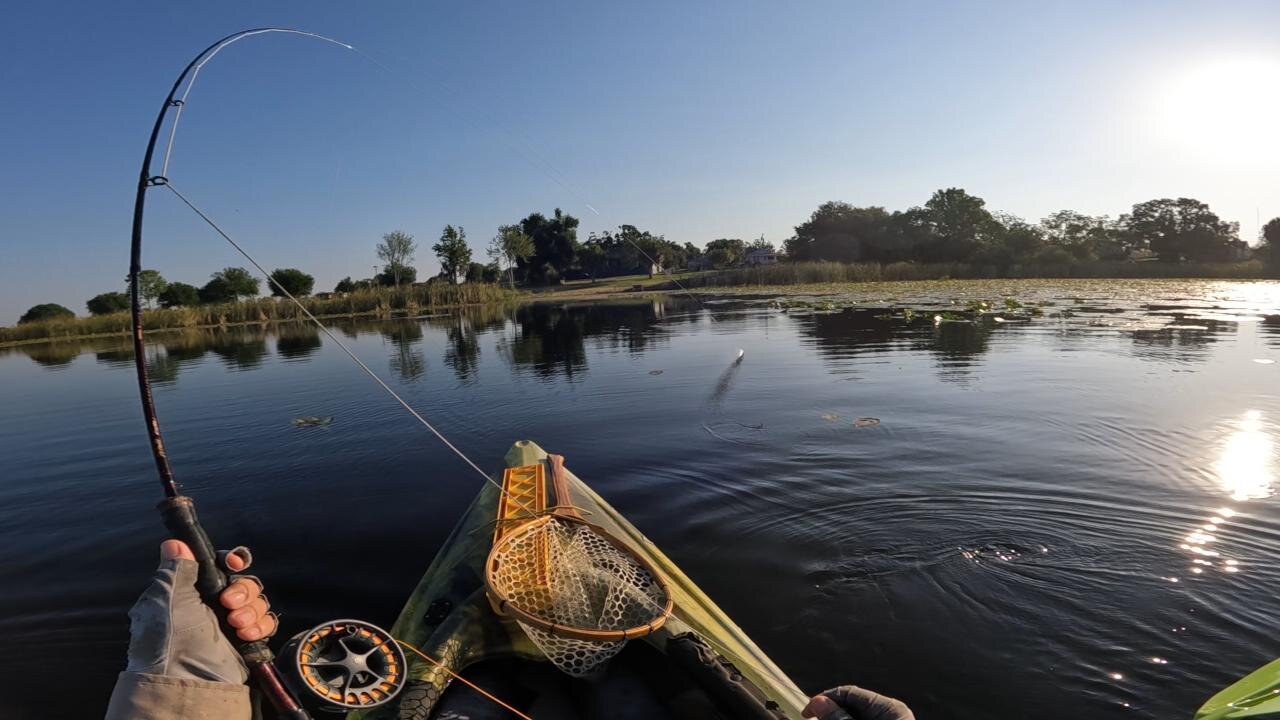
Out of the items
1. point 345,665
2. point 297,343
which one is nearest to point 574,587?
point 345,665

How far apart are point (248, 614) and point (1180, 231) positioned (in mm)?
74076

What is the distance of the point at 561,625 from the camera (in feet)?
10.4

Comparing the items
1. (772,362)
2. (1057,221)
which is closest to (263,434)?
(772,362)

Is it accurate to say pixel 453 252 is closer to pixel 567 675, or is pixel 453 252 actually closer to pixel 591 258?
pixel 591 258

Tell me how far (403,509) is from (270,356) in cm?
1884

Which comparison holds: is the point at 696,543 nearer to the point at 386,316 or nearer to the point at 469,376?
the point at 469,376

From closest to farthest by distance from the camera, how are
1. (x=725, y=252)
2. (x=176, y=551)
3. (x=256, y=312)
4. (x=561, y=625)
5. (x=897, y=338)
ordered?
(x=176, y=551)
(x=561, y=625)
(x=897, y=338)
(x=256, y=312)
(x=725, y=252)

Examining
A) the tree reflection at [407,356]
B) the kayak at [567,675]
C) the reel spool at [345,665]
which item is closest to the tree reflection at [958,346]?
the kayak at [567,675]

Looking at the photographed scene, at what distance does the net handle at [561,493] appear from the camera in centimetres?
455

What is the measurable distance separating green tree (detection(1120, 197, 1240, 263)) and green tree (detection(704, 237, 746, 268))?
49.9 meters

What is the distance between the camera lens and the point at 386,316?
49.6 meters

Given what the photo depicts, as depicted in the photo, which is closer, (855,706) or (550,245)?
(855,706)

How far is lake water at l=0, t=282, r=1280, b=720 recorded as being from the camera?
407cm

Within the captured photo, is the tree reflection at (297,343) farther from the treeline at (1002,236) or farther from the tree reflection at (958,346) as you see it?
the treeline at (1002,236)
